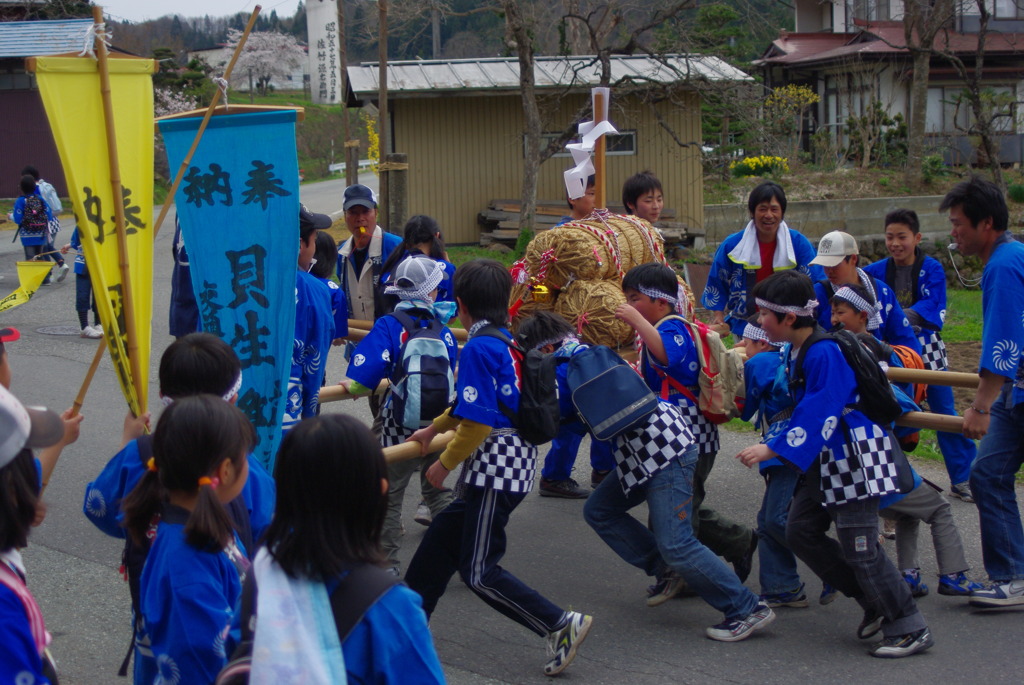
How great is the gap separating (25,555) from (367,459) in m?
4.17

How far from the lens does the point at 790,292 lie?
3957 millimetres

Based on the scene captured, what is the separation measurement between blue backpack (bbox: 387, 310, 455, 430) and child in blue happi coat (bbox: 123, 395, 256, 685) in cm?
204

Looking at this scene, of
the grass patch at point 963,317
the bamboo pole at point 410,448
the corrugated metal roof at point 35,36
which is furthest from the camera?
the corrugated metal roof at point 35,36

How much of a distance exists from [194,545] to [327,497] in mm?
494

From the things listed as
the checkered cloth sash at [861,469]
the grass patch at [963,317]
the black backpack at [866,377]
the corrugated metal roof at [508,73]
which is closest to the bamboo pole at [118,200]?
the black backpack at [866,377]

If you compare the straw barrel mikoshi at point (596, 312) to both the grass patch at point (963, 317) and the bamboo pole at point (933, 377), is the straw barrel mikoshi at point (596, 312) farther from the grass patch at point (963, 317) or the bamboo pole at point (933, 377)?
the grass patch at point (963, 317)

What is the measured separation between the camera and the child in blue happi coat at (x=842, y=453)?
3.85 meters

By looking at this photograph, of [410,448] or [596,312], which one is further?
[596,312]

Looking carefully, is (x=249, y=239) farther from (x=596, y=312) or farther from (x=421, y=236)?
(x=596, y=312)

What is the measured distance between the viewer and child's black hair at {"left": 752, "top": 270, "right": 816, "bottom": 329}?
13.0 ft

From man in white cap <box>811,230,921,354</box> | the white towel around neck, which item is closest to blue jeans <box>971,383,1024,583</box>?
man in white cap <box>811,230,921,354</box>

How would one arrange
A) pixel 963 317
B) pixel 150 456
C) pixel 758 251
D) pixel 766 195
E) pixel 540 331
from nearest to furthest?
pixel 150 456 < pixel 540 331 < pixel 766 195 < pixel 758 251 < pixel 963 317

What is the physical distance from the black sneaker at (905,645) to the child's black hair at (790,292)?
4.43ft

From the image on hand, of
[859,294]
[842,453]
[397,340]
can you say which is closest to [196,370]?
[397,340]
